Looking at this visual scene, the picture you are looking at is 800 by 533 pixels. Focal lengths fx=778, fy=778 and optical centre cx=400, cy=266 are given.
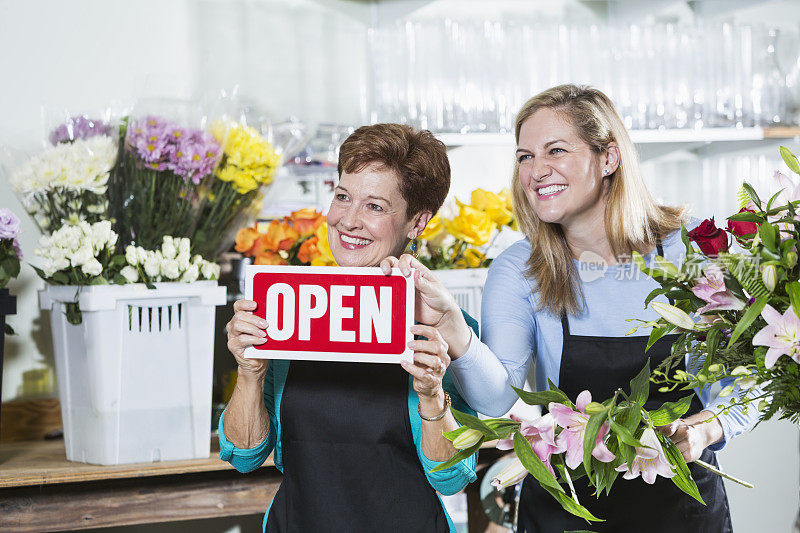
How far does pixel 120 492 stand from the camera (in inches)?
63.5

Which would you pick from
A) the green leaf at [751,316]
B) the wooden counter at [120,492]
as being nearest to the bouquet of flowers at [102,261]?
the wooden counter at [120,492]

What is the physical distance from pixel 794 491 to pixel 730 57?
151 centimetres

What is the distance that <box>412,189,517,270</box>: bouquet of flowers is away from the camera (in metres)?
1.71

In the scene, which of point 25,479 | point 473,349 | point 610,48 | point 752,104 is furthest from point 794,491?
point 25,479

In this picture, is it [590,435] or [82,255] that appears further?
[82,255]

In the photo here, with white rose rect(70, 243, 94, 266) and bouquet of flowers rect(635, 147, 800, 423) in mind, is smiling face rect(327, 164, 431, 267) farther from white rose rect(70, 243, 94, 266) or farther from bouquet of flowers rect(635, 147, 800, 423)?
white rose rect(70, 243, 94, 266)

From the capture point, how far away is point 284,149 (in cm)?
187

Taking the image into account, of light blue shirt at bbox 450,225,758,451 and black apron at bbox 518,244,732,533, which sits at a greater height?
light blue shirt at bbox 450,225,758,451

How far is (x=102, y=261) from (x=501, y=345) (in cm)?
84

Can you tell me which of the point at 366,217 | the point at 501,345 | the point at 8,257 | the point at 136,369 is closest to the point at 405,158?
the point at 366,217

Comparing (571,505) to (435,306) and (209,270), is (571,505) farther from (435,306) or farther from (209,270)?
(209,270)

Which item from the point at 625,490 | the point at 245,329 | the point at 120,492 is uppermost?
the point at 245,329

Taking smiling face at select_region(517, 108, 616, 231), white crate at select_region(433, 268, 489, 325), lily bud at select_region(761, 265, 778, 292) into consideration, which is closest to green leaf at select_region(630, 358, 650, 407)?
lily bud at select_region(761, 265, 778, 292)

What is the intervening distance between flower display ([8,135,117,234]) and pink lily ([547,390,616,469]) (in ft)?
3.73
